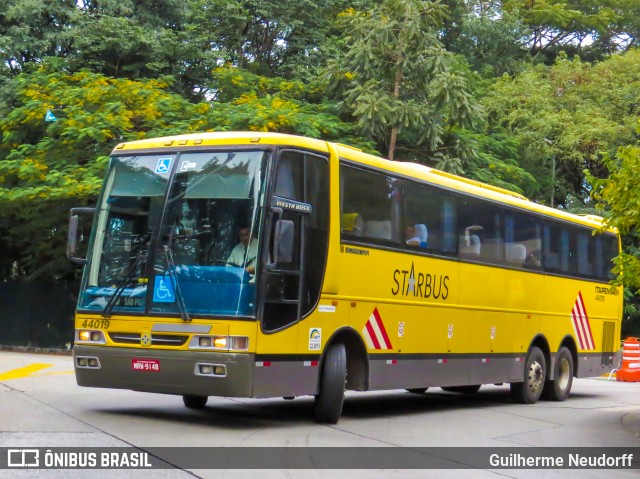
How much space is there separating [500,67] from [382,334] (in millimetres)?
26658

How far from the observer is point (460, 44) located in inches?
1479

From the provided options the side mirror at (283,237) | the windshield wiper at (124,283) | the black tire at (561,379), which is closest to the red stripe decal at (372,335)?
the side mirror at (283,237)

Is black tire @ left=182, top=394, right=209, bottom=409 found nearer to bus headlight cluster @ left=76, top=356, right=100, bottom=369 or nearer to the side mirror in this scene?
bus headlight cluster @ left=76, top=356, right=100, bottom=369

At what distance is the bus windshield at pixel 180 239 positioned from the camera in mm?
11344

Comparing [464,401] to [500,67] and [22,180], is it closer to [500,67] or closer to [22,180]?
[22,180]

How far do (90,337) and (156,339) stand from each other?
97 cm

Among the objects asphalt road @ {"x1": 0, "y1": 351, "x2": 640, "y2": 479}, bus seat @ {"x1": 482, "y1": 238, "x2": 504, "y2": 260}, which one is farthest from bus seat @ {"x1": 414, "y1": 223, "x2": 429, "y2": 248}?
asphalt road @ {"x1": 0, "y1": 351, "x2": 640, "y2": 479}

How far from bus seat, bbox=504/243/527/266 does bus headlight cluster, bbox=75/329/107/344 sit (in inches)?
312

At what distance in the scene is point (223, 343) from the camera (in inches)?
438

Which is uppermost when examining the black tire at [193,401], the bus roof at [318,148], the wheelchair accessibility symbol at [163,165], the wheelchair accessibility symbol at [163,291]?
the bus roof at [318,148]

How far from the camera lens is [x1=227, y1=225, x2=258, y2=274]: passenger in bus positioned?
1132 cm

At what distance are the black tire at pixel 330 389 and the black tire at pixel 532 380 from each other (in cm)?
653

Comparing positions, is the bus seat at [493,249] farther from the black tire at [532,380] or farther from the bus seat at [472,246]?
the black tire at [532,380]

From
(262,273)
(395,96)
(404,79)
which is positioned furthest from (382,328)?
(404,79)
